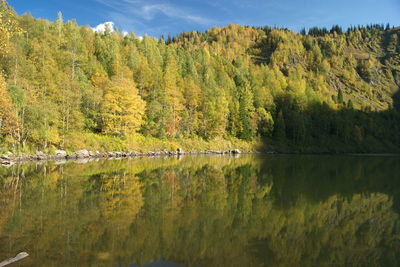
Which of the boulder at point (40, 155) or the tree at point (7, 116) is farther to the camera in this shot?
the boulder at point (40, 155)

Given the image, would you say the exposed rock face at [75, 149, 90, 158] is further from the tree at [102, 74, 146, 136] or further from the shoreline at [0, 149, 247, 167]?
the tree at [102, 74, 146, 136]

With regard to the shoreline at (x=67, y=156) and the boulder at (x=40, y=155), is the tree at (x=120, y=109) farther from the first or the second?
the boulder at (x=40, y=155)

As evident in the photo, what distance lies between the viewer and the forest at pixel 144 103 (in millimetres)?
43688

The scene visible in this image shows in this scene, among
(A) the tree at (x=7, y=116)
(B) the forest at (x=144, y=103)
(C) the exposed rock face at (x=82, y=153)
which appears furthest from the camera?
(C) the exposed rock face at (x=82, y=153)

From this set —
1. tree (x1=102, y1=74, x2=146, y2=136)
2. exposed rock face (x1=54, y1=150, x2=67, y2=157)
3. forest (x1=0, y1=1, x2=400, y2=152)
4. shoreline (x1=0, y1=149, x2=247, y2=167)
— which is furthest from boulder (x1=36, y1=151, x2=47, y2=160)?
tree (x1=102, y1=74, x2=146, y2=136)

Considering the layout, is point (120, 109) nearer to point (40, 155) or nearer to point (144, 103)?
point (144, 103)

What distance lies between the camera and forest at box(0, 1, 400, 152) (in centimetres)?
4369

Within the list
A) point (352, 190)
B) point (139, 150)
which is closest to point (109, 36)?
point (139, 150)

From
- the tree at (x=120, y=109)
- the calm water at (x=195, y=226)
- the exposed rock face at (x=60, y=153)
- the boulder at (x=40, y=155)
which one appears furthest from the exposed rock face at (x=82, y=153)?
the calm water at (x=195, y=226)

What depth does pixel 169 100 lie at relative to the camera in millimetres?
69312

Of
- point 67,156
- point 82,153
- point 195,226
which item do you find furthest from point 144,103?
point 195,226

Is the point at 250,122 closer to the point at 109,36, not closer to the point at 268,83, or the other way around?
the point at 268,83

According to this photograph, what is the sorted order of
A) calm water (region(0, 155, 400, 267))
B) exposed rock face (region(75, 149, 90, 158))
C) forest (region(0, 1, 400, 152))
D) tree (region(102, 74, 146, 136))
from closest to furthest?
1. calm water (region(0, 155, 400, 267))
2. forest (region(0, 1, 400, 152))
3. exposed rock face (region(75, 149, 90, 158))
4. tree (region(102, 74, 146, 136))

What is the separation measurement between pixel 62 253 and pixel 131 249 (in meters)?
1.70
